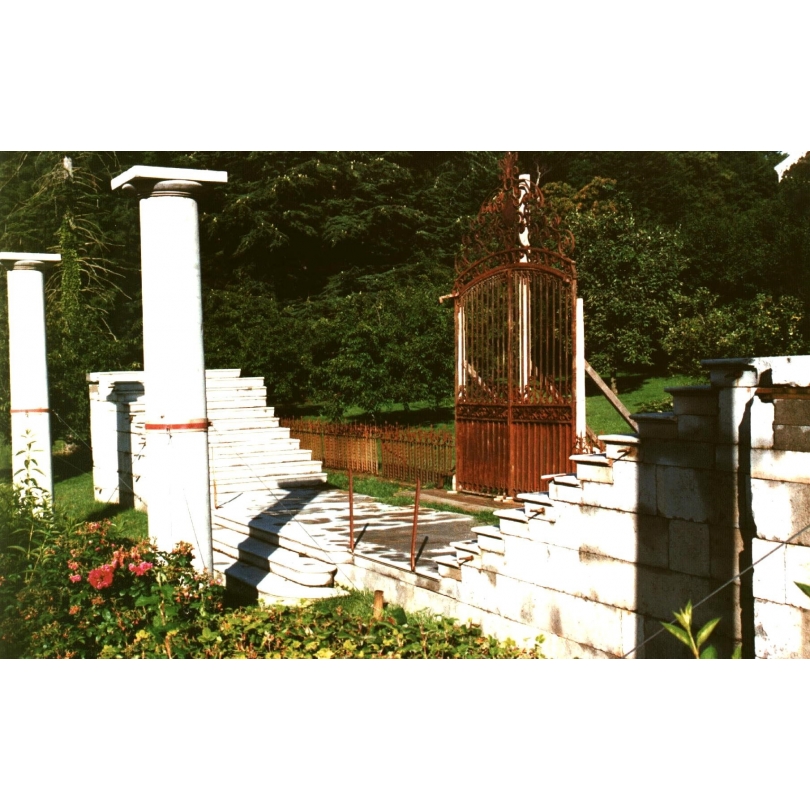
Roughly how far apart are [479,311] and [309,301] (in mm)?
13616

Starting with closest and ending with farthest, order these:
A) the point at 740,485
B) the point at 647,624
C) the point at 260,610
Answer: the point at 740,485 < the point at 647,624 < the point at 260,610

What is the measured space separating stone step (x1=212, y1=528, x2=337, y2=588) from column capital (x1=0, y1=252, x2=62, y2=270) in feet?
14.2

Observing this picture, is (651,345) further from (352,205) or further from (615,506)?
(615,506)

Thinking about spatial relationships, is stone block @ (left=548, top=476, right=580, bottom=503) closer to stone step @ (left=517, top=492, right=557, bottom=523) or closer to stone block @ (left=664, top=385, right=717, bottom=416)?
stone step @ (left=517, top=492, right=557, bottom=523)

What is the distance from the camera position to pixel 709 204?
29.4 metres

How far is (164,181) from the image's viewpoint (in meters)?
7.09

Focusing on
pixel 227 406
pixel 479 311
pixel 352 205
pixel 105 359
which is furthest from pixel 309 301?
pixel 479 311

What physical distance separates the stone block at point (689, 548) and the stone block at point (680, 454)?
0.38m

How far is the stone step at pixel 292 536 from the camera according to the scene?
8633mm

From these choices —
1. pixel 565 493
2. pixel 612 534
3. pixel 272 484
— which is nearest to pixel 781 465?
pixel 612 534

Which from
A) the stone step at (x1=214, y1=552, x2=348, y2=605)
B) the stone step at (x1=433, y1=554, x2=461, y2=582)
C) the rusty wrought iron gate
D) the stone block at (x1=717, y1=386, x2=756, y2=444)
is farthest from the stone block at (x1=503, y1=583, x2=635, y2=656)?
the rusty wrought iron gate

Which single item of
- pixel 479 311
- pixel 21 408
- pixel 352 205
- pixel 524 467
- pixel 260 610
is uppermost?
pixel 352 205

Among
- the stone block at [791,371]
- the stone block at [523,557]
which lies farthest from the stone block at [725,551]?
the stone block at [523,557]

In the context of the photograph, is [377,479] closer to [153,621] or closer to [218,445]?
[218,445]
